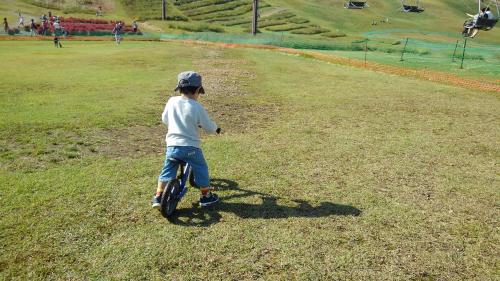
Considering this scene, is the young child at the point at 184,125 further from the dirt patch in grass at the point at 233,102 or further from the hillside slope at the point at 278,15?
the hillside slope at the point at 278,15

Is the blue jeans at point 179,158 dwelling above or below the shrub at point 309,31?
below

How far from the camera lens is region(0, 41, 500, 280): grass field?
4.98m

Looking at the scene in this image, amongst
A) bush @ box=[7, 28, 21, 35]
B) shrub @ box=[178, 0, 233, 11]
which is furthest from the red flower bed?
shrub @ box=[178, 0, 233, 11]

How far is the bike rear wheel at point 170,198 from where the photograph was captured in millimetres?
5691

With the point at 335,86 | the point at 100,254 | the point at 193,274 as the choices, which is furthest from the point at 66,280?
the point at 335,86

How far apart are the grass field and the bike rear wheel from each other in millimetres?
202

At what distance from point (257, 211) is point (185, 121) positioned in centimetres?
186

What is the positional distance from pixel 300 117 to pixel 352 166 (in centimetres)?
458

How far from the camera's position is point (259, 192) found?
278 inches

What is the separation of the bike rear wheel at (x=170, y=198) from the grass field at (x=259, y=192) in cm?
20

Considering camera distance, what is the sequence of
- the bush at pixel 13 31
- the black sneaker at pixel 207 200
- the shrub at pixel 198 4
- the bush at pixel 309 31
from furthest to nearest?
1. the shrub at pixel 198 4
2. the bush at pixel 309 31
3. the bush at pixel 13 31
4. the black sneaker at pixel 207 200

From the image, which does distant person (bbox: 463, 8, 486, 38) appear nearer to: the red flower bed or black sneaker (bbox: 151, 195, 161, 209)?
black sneaker (bbox: 151, 195, 161, 209)

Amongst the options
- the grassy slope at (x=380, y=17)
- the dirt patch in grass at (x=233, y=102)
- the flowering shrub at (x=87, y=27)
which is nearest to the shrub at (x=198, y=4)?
the grassy slope at (x=380, y=17)

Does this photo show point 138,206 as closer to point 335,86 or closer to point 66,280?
point 66,280
